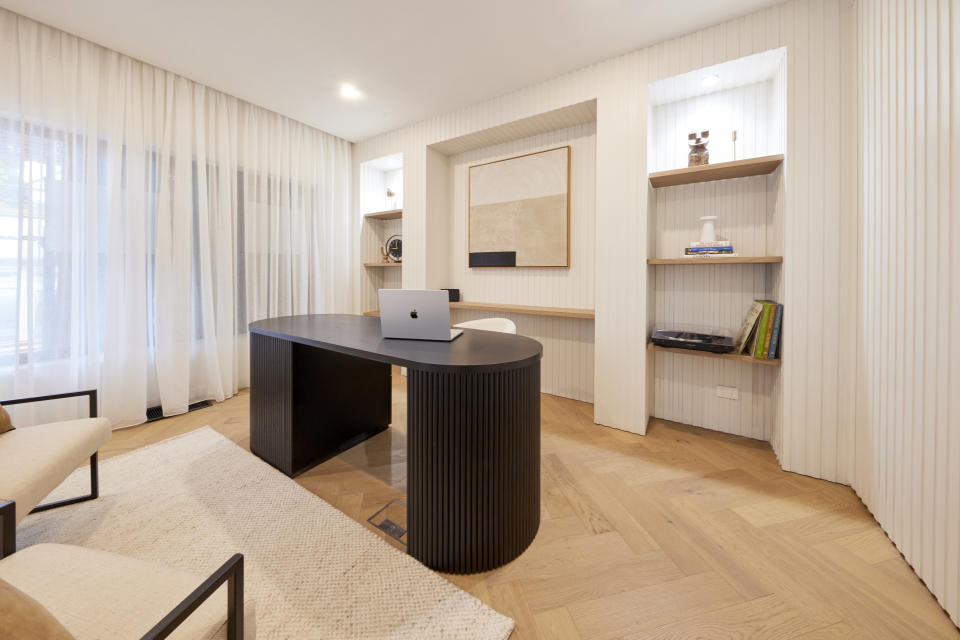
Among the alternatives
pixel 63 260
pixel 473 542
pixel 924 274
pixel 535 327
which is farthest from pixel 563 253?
pixel 63 260

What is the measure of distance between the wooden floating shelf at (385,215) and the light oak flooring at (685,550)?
101 inches

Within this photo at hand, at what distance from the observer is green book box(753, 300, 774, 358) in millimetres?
2309

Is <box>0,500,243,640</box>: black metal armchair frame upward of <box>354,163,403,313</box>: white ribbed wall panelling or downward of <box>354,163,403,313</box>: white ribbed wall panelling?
downward

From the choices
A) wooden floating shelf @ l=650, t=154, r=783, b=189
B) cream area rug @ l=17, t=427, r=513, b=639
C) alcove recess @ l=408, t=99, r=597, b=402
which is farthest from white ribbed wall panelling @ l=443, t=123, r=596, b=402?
cream area rug @ l=17, t=427, r=513, b=639

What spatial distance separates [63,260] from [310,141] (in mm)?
2348

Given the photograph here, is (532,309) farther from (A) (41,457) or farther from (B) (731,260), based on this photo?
(A) (41,457)

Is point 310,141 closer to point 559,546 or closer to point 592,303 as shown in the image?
point 592,303

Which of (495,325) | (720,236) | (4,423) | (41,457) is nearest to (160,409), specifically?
(4,423)

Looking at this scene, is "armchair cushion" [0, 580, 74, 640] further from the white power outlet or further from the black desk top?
the white power outlet

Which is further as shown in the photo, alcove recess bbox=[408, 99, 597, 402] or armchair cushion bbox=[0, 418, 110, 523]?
alcove recess bbox=[408, 99, 597, 402]

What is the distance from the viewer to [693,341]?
254cm

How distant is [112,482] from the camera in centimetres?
202

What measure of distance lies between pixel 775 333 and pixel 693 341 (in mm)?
439

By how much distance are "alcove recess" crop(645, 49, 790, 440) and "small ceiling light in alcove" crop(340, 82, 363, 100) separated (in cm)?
236
